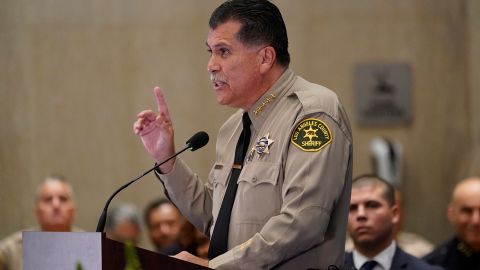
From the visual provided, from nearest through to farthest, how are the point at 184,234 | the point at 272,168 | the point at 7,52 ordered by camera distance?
the point at 272,168 < the point at 184,234 < the point at 7,52

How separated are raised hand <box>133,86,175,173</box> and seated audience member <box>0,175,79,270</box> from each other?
3340 mm

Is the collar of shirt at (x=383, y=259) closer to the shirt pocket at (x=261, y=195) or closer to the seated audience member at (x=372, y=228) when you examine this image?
the seated audience member at (x=372, y=228)

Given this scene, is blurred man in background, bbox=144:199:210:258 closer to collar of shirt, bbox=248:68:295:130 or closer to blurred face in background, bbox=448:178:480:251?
blurred face in background, bbox=448:178:480:251

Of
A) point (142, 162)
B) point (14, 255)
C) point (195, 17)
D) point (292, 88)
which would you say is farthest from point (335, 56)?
point (292, 88)

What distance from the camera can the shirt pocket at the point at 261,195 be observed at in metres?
3.16

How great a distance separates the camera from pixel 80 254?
8.93 ft

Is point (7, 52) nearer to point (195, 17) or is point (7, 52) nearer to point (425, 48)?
point (195, 17)

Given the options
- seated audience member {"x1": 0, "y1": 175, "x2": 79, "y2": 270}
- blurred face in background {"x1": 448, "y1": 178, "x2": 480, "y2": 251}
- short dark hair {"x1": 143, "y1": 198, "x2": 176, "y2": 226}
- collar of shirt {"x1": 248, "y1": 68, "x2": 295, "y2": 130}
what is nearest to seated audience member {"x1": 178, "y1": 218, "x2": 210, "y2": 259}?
seated audience member {"x1": 0, "y1": 175, "x2": 79, "y2": 270}

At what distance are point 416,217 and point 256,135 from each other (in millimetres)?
5122

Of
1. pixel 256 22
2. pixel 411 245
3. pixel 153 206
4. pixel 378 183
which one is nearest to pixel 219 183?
pixel 256 22

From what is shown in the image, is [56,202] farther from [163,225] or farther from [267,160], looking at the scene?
[267,160]

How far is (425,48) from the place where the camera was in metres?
8.22

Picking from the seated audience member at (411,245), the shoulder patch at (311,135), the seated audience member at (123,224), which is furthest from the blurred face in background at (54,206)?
the shoulder patch at (311,135)

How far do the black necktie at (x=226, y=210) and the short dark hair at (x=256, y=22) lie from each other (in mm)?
324
